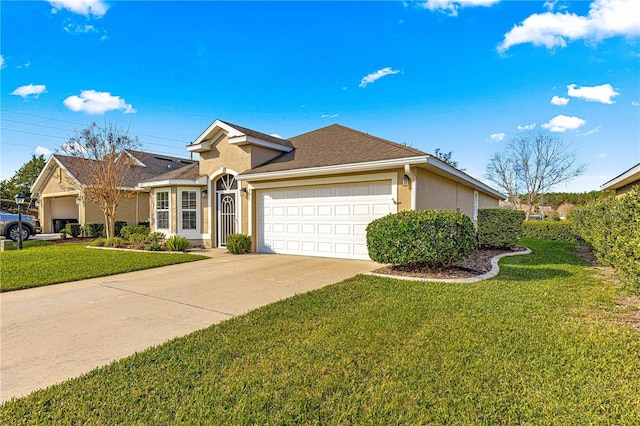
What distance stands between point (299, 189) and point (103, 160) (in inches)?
441

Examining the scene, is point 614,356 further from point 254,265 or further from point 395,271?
point 254,265

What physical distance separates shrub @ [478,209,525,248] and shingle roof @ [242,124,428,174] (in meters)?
5.05

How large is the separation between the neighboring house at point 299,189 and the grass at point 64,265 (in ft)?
9.53

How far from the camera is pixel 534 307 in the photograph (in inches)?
188

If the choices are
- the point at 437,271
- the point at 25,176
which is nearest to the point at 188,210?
the point at 437,271

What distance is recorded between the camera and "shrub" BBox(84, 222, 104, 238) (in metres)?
18.3

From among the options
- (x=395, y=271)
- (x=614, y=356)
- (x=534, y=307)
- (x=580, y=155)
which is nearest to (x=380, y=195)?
(x=395, y=271)

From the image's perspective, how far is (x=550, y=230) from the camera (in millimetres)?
18578

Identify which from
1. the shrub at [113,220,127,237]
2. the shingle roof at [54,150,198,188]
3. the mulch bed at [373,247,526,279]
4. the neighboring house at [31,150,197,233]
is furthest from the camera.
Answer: the neighboring house at [31,150,197,233]

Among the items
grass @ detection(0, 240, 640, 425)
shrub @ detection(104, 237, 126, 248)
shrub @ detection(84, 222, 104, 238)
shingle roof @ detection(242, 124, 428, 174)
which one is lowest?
grass @ detection(0, 240, 640, 425)

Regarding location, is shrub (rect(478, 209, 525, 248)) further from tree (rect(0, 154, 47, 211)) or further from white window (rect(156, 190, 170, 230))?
tree (rect(0, 154, 47, 211))

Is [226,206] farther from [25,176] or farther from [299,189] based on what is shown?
[25,176]

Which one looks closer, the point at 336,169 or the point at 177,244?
the point at 336,169

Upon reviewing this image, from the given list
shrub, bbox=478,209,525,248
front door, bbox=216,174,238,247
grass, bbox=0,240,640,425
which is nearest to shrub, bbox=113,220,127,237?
front door, bbox=216,174,238,247
